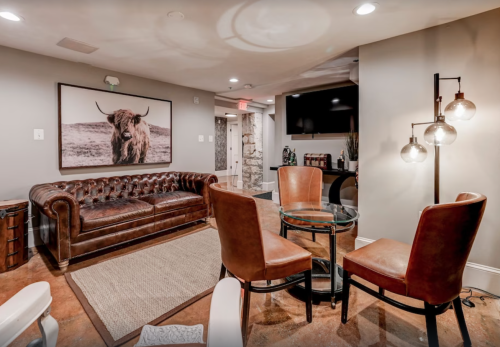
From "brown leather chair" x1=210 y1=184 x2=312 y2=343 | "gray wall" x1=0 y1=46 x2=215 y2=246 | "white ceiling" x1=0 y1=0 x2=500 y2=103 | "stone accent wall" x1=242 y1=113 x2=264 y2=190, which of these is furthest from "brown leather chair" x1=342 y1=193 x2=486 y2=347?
"stone accent wall" x1=242 y1=113 x2=264 y2=190

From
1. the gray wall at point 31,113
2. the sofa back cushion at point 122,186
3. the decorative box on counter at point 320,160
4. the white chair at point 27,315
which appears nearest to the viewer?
the white chair at point 27,315

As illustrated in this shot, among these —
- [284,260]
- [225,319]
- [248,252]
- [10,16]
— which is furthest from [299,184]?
[10,16]

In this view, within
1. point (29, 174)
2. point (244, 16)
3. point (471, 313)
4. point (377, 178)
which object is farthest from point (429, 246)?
point (29, 174)

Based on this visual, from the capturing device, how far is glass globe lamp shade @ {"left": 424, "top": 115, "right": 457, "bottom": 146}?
1.89 m

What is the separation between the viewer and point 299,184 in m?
2.87

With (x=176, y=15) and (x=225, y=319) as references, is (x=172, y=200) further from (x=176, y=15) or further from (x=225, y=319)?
(x=225, y=319)

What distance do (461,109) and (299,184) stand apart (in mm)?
1576

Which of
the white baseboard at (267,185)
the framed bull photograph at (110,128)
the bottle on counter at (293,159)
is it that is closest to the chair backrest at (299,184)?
the bottle on counter at (293,159)

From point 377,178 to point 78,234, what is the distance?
3180mm

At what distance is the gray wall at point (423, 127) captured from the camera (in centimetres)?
205

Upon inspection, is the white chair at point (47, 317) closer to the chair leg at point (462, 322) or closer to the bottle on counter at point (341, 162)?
the chair leg at point (462, 322)

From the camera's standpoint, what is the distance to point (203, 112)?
4.85m

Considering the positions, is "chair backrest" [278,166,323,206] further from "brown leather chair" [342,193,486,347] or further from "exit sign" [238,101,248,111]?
"exit sign" [238,101,248,111]

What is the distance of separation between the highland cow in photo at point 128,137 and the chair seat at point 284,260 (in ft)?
9.49
